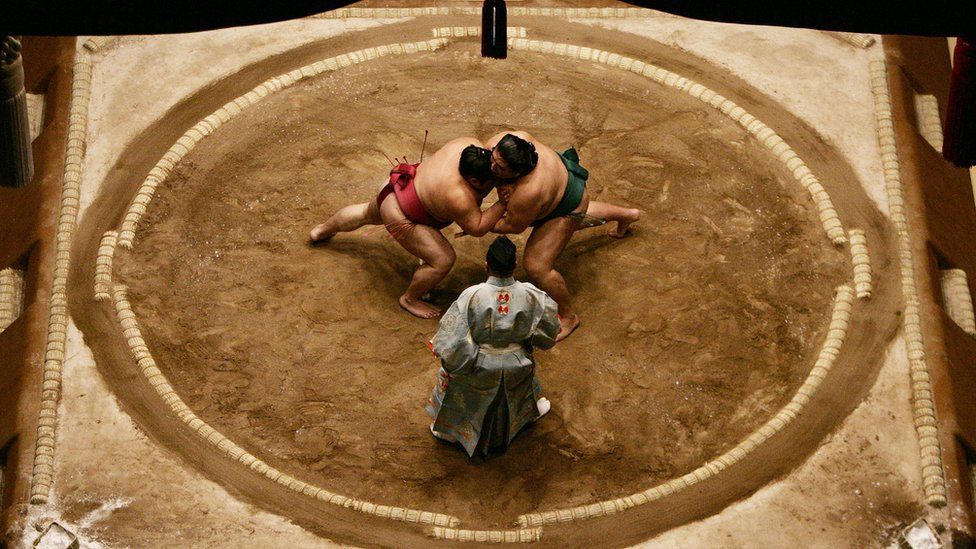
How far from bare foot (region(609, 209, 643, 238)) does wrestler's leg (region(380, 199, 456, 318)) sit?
0.68 meters

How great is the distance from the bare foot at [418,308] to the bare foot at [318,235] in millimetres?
405

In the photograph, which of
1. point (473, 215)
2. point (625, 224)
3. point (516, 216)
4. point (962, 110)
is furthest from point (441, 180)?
point (962, 110)

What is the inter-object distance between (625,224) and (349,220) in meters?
1.01

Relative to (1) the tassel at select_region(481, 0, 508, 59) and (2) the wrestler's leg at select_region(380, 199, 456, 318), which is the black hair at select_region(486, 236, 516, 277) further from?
(2) the wrestler's leg at select_region(380, 199, 456, 318)

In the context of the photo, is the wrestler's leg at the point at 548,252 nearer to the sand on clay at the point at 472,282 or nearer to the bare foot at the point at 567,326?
the bare foot at the point at 567,326

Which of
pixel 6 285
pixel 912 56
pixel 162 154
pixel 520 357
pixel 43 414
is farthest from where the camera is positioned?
pixel 912 56

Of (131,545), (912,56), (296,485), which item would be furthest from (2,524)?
(912,56)

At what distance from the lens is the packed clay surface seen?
16.2ft

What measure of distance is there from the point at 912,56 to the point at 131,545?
3.72 m

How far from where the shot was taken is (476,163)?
191 inches

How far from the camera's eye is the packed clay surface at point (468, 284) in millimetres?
4949

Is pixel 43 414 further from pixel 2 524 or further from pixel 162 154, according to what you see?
pixel 162 154

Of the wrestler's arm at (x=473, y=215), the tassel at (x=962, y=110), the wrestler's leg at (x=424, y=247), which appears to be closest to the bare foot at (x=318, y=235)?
the wrestler's leg at (x=424, y=247)

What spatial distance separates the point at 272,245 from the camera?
5.53 meters
